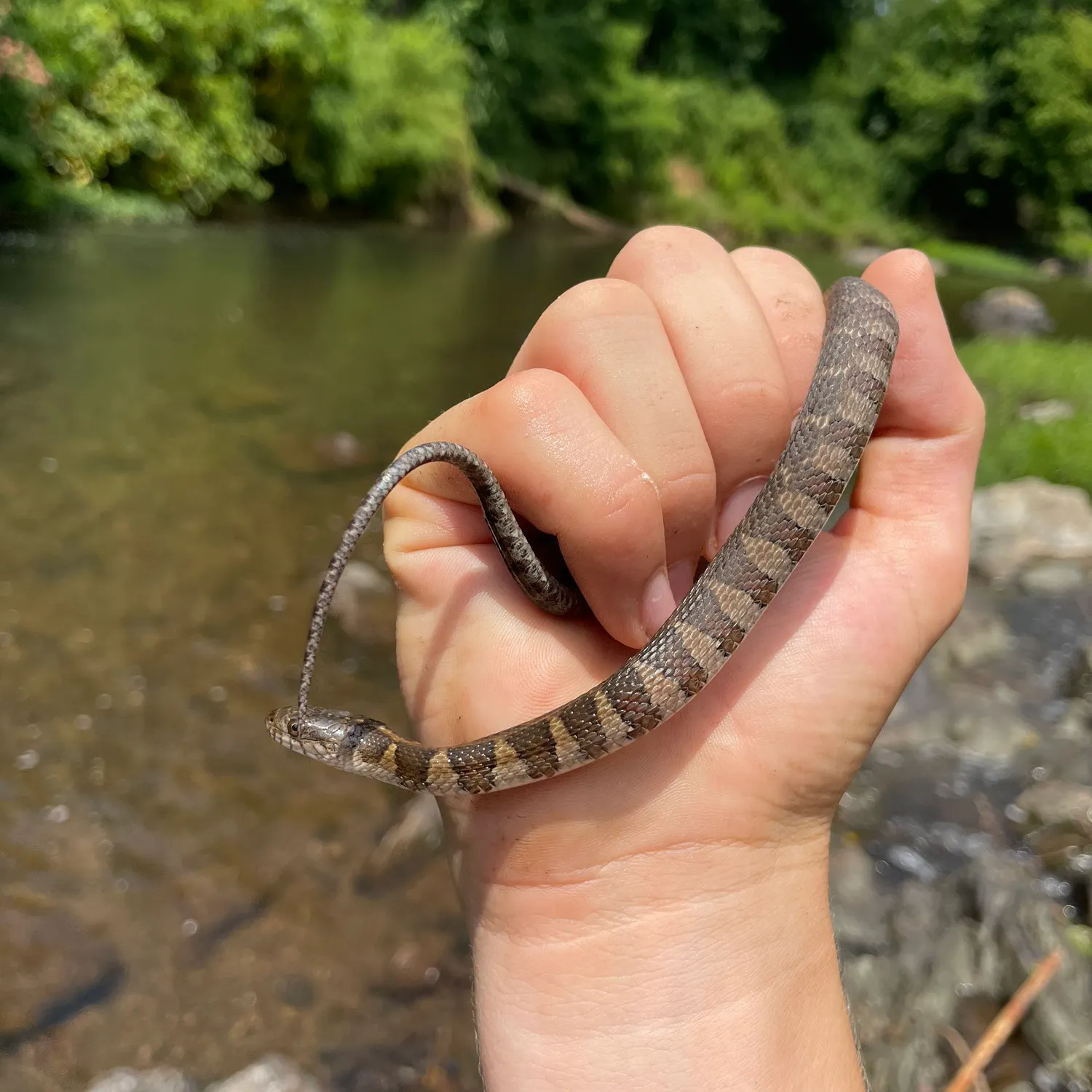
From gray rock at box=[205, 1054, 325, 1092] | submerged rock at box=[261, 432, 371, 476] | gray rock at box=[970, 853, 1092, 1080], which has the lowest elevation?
submerged rock at box=[261, 432, 371, 476]

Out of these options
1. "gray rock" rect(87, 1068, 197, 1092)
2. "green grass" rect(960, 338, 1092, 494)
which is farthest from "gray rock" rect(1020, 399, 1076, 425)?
"gray rock" rect(87, 1068, 197, 1092)

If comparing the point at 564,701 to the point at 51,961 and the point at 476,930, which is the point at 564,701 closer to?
the point at 476,930

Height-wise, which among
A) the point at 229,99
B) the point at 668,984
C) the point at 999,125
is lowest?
the point at 229,99

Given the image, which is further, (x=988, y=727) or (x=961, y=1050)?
(x=988, y=727)

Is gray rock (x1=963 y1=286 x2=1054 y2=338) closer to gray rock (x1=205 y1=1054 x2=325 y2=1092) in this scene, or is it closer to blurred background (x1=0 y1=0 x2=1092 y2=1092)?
blurred background (x1=0 y1=0 x2=1092 y2=1092)

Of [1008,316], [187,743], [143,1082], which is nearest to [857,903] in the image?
[143,1082]

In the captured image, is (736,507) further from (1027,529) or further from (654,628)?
(1027,529)

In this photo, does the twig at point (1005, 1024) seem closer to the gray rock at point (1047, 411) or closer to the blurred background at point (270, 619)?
the blurred background at point (270, 619)
